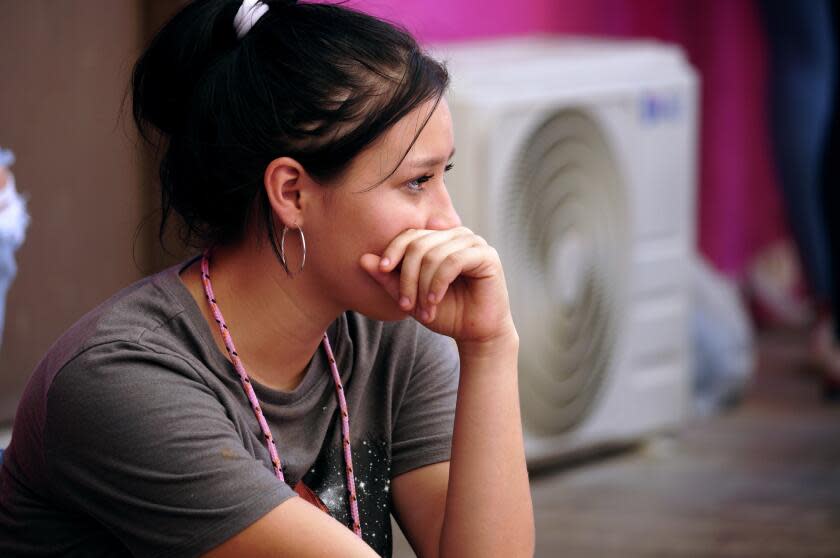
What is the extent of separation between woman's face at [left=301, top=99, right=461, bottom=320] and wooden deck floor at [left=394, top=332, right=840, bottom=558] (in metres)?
1.61

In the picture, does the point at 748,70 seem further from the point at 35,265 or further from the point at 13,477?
the point at 13,477

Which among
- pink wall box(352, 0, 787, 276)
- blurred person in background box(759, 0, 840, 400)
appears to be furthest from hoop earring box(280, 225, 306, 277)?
pink wall box(352, 0, 787, 276)

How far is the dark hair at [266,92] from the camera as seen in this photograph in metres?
1.51

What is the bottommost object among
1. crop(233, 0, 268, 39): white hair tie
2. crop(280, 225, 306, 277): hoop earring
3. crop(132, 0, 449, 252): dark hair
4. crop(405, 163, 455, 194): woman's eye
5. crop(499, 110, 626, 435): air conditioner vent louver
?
crop(499, 110, 626, 435): air conditioner vent louver

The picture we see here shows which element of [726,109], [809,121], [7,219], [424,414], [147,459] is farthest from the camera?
[726,109]

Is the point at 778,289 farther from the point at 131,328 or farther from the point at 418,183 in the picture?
the point at 131,328

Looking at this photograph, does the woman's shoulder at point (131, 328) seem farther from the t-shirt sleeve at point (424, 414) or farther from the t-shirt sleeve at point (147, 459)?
the t-shirt sleeve at point (424, 414)

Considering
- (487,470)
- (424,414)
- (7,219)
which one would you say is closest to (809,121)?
(7,219)

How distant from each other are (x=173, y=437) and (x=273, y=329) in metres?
0.22

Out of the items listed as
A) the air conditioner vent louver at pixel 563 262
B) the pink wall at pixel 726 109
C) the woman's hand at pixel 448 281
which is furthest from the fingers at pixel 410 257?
the pink wall at pixel 726 109

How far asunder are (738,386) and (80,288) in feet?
7.39

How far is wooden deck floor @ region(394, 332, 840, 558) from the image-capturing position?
322 centimetres

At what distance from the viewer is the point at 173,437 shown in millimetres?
1441

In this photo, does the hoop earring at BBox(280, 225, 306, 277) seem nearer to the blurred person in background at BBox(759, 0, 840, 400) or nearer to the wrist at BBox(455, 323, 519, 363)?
the wrist at BBox(455, 323, 519, 363)
